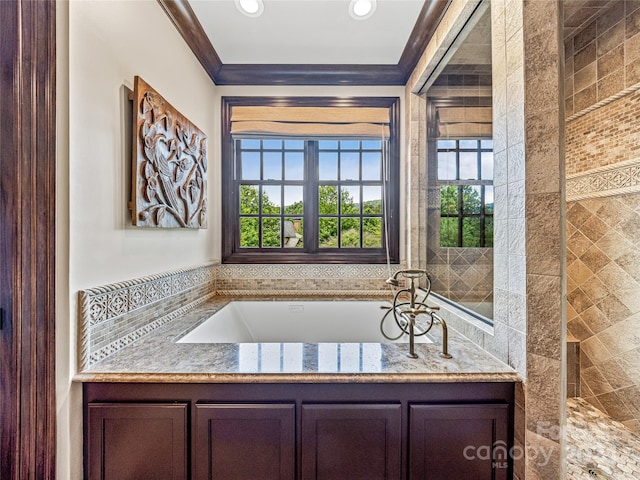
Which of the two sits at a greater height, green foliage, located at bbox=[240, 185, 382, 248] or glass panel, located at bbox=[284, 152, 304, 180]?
glass panel, located at bbox=[284, 152, 304, 180]


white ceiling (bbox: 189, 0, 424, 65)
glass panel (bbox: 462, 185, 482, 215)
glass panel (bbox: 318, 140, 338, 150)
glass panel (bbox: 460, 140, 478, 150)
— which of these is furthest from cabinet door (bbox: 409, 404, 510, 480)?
white ceiling (bbox: 189, 0, 424, 65)

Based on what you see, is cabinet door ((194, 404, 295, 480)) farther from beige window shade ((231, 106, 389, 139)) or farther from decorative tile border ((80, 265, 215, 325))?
beige window shade ((231, 106, 389, 139))

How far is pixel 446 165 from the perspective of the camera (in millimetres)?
1943

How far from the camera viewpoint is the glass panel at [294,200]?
8.16 feet

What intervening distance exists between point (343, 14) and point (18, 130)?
1783 mm

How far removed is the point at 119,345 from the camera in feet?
4.00

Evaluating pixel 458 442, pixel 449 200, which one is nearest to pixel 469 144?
pixel 449 200

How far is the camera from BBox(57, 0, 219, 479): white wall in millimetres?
978

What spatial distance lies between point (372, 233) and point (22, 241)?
84.0 inches

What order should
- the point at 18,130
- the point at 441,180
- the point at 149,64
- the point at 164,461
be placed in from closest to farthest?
1. the point at 18,130
2. the point at 164,461
3. the point at 149,64
4. the point at 441,180

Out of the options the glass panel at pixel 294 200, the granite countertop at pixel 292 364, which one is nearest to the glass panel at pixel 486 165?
the granite countertop at pixel 292 364

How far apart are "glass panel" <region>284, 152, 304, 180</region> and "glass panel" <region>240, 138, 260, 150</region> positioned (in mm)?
270

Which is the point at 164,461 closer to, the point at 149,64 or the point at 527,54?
the point at 149,64

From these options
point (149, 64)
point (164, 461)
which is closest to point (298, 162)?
point (149, 64)
